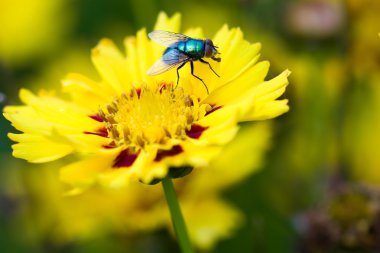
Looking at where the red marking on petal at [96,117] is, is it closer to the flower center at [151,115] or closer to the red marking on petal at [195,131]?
the flower center at [151,115]

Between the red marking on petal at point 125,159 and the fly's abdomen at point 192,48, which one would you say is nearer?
the red marking on petal at point 125,159

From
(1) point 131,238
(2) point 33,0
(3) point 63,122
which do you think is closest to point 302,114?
(1) point 131,238

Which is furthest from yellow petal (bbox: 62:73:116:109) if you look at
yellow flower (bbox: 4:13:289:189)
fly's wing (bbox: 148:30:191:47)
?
fly's wing (bbox: 148:30:191:47)

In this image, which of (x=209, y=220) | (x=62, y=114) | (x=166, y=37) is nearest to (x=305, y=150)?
(x=209, y=220)

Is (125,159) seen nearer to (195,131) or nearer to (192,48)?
(195,131)

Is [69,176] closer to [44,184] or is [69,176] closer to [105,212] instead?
[105,212]

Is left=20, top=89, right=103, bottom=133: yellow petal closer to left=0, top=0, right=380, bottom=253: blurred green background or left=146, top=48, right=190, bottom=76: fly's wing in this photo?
left=146, top=48, right=190, bottom=76: fly's wing

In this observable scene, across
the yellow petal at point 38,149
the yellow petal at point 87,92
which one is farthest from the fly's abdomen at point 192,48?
the yellow petal at point 38,149
